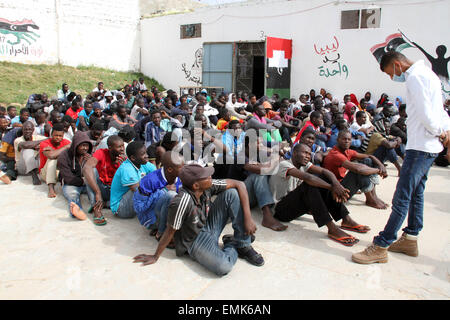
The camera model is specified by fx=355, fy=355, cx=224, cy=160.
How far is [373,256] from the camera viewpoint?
2.78 metres

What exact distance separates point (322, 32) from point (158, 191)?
1097cm

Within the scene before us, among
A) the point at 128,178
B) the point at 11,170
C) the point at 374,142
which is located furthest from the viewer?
the point at 11,170

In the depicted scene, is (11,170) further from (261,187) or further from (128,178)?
(261,187)

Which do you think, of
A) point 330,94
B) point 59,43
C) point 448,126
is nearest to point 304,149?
point 448,126

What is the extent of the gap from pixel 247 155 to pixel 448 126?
2.13 meters

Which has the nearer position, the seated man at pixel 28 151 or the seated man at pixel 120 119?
the seated man at pixel 28 151

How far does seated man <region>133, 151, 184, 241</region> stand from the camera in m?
3.02

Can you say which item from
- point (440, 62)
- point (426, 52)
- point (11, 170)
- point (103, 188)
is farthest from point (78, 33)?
point (103, 188)

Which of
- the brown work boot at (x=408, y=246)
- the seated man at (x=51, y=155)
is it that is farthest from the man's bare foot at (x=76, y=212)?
the brown work boot at (x=408, y=246)

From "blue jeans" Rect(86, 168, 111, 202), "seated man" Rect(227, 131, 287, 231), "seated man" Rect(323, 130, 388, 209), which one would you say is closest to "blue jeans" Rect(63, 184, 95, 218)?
"blue jeans" Rect(86, 168, 111, 202)

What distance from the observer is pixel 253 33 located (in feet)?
45.9

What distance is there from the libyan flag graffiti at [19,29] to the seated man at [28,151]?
13.1 metres

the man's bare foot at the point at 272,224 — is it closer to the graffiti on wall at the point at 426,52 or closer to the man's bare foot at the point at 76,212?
the man's bare foot at the point at 76,212

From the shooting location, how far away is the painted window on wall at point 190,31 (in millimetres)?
16078
